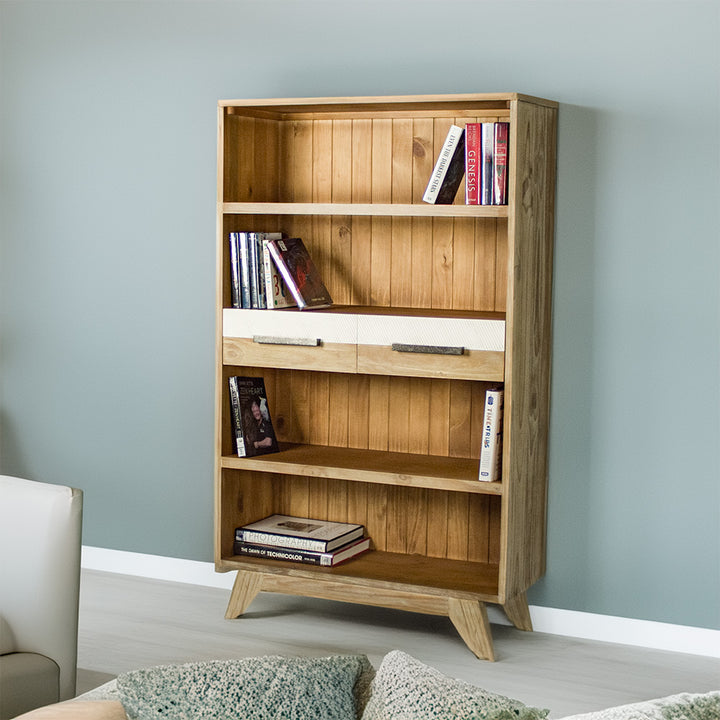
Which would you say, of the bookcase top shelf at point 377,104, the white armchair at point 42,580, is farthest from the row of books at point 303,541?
the bookcase top shelf at point 377,104

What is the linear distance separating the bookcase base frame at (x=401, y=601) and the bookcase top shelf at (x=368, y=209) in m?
1.12

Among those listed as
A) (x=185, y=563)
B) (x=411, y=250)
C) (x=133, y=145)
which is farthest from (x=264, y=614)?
(x=133, y=145)

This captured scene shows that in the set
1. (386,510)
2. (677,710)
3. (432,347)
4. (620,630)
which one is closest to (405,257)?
(432,347)

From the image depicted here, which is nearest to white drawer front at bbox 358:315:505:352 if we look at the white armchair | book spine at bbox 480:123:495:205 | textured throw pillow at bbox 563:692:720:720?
book spine at bbox 480:123:495:205

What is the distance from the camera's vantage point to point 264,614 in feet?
11.0

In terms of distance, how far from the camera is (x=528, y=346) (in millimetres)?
2984

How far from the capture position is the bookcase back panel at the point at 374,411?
328 centimetres

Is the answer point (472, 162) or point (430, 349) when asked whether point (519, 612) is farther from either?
point (472, 162)

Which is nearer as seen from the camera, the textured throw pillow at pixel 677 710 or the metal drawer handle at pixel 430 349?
the textured throw pillow at pixel 677 710

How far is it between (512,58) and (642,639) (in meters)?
1.84

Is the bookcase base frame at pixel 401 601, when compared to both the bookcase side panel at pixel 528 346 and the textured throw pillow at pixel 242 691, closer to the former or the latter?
the bookcase side panel at pixel 528 346

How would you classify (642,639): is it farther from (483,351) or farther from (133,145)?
(133,145)

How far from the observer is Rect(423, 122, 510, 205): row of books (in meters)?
2.87

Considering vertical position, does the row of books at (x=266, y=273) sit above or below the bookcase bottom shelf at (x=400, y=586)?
above
